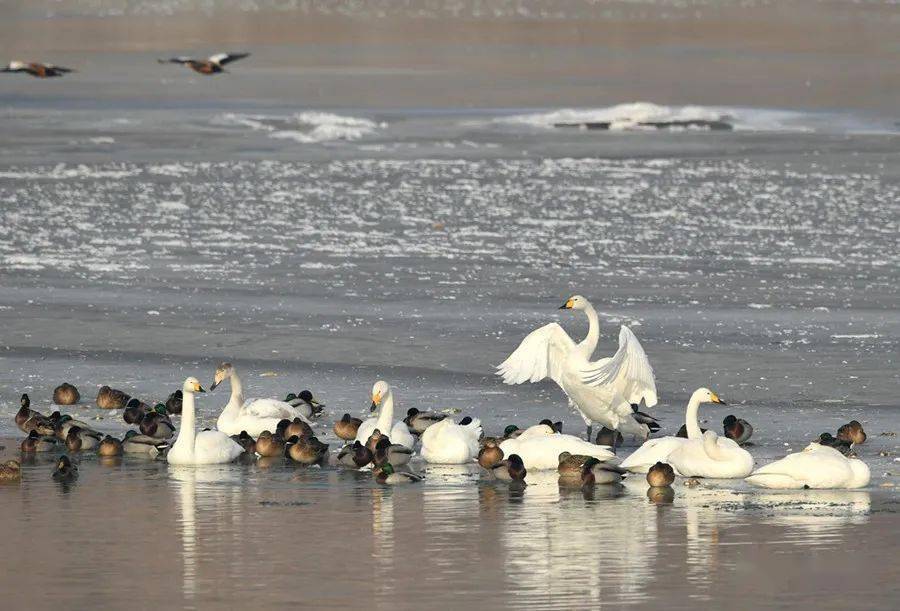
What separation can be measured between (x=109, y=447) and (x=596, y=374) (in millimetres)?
3697

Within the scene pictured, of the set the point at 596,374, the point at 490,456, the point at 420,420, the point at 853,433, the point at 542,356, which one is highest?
the point at 542,356

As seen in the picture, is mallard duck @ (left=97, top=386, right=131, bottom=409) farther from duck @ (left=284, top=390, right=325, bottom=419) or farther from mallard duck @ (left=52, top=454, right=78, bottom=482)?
mallard duck @ (left=52, top=454, right=78, bottom=482)

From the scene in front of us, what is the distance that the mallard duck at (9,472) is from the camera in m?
12.7

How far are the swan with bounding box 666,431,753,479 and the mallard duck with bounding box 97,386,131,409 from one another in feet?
16.7

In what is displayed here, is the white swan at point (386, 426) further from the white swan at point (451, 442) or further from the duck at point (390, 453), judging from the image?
the duck at point (390, 453)

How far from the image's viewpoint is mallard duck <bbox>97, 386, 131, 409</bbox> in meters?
15.6

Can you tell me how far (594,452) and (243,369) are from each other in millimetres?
5072

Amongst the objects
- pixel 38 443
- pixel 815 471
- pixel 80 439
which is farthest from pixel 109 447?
pixel 815 471

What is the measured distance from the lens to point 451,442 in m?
13.4

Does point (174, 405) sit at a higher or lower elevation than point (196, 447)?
higher

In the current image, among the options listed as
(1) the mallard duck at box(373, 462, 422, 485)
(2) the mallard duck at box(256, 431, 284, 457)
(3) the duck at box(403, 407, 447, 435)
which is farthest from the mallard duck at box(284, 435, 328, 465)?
(3) the duck at box(403, 407, 447, 435)

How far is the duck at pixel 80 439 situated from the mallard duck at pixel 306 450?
1473mm

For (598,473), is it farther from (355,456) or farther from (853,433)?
(853,433)

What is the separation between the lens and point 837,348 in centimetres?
1769
